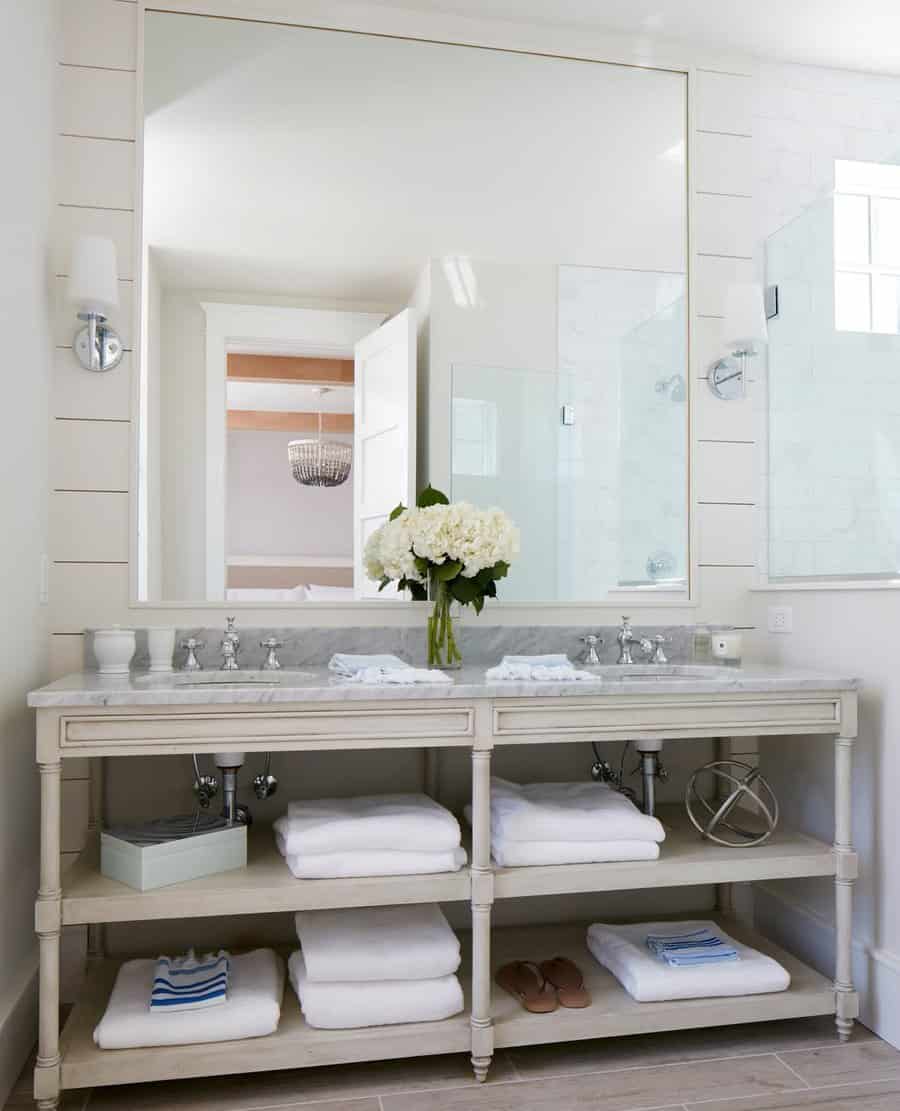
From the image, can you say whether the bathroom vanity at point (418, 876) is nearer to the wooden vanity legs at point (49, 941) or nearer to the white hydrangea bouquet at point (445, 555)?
the wooden vanity legs at point (49, 941)

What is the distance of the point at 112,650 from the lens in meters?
2.04

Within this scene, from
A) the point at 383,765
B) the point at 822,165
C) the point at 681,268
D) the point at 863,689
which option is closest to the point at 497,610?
the point at 383,765

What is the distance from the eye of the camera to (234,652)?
2.21 metres

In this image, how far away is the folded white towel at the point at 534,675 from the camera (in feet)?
6.40

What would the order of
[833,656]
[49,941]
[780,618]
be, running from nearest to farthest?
[49,941] → [833,656] → [780,618]

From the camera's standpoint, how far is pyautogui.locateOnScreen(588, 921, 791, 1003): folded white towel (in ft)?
6.47

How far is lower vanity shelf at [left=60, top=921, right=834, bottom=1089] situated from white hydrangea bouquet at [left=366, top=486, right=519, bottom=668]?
2.59 ft

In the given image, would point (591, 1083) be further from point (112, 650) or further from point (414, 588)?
point (112, 650)

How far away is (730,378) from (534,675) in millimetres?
1135

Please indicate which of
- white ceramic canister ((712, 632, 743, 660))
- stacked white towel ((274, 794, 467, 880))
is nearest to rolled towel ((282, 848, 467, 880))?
stacked white towel ((274, 794, 467, 880))

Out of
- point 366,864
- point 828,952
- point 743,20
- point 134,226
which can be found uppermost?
point 743,20

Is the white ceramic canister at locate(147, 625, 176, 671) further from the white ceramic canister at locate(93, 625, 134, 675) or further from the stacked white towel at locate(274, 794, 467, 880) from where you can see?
the stacked white towel at locate(274, 794, 467, 880)

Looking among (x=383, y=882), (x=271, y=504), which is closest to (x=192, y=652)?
(x=271, y=504)

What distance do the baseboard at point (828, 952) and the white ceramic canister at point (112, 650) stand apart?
1746 mm
